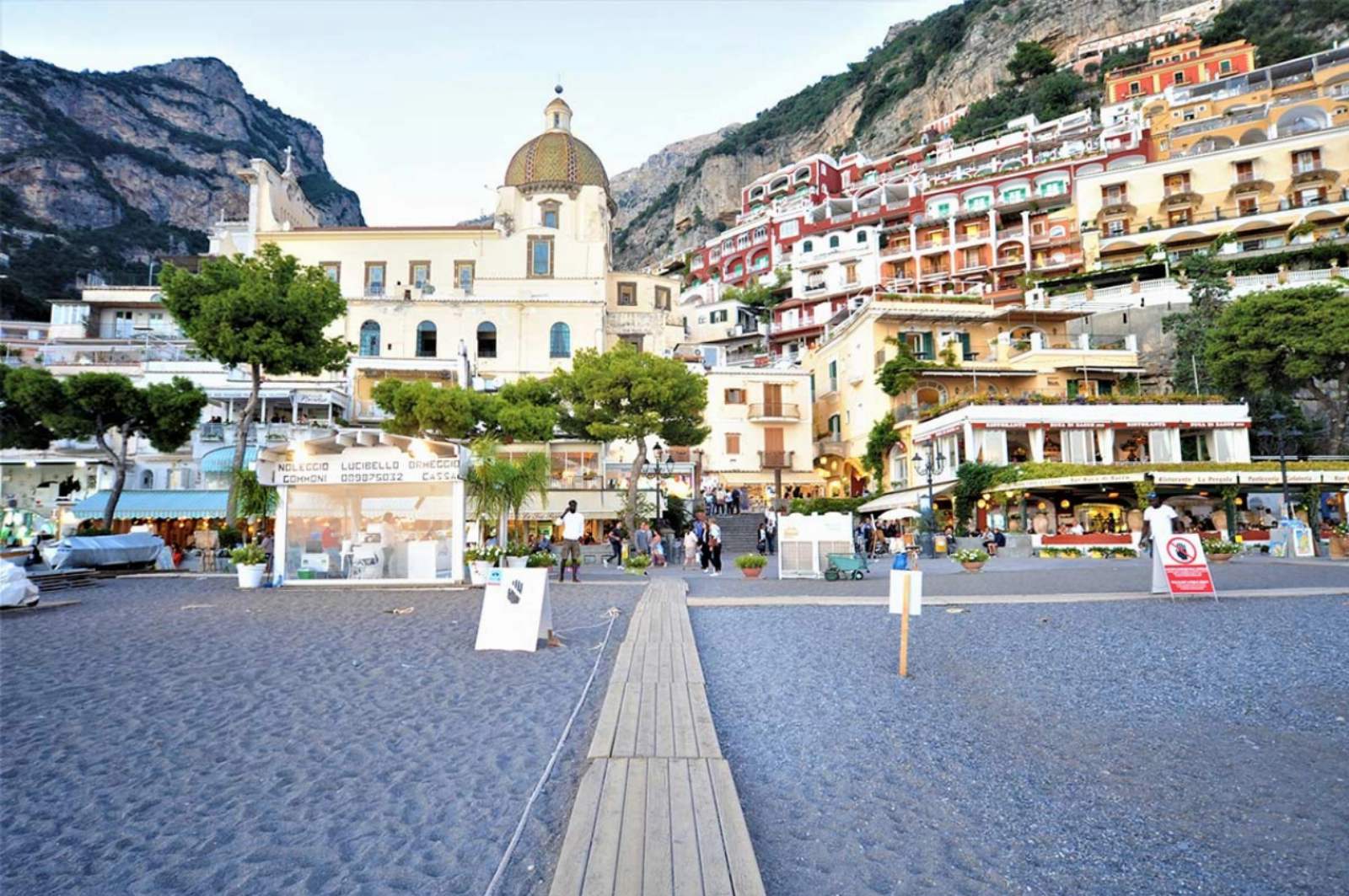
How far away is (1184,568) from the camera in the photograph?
11.7 meters

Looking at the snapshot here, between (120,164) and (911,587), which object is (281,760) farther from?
(120,164)

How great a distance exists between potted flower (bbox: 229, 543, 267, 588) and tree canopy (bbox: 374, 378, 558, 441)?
12.3 metres

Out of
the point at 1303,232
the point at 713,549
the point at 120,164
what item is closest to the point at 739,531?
the point at 713,549

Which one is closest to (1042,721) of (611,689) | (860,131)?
(611,689)

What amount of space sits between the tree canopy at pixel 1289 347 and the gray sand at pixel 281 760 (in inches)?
1475

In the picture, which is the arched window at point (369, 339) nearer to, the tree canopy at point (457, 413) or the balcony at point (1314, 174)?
the tree canopy at point (457, 413)

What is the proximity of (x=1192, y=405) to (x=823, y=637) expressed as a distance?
95.4 ft

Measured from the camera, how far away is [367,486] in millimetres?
15422

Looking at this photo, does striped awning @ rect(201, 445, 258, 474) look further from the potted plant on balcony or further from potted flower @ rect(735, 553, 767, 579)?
the potted plant on balcony

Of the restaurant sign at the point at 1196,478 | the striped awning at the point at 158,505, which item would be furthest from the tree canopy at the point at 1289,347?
the striped awning at the point at 158,505

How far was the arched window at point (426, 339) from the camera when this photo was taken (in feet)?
141

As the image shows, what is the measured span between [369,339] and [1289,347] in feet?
151

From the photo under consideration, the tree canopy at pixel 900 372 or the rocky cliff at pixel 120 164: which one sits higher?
the rocky cliff at pixel 120 164

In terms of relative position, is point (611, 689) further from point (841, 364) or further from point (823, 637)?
point (841, 364)
